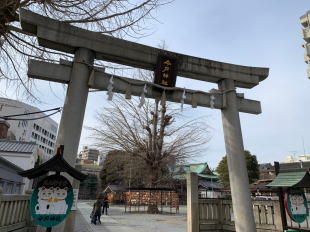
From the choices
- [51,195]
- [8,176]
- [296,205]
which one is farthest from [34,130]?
[296,205]

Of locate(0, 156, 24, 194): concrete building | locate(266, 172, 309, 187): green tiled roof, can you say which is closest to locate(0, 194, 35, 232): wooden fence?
locate(266, 172, 309, 187): green tiled roof

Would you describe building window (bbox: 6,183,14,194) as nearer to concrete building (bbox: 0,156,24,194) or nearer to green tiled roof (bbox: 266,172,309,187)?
concrete building (bbox: 0,156,24,194)

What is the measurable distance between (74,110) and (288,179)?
5422 mm

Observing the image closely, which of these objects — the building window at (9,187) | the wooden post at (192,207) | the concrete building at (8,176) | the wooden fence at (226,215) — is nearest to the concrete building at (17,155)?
the concrete building at (8,176)

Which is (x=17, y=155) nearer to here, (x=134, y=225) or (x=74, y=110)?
(x=134, y=225)

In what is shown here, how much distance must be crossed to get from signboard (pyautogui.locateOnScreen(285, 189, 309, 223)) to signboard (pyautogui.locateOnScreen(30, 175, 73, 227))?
505cm

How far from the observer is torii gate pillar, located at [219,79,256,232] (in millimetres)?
6074

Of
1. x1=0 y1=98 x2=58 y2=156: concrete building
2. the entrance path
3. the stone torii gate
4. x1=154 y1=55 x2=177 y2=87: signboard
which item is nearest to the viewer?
the stone torii gate

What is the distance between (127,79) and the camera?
618 centimetres

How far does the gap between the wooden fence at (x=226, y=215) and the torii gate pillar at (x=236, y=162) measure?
1868 mm

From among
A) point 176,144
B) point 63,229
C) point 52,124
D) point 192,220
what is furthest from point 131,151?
point 52,124

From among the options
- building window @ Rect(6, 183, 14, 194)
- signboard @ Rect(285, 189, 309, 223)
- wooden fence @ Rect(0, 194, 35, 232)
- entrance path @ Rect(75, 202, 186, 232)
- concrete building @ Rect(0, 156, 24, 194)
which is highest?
concrete building @ Rect(0, 156, 24, 194)

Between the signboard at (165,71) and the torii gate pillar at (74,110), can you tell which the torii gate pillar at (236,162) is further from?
the torii gate pillar at (74,110)

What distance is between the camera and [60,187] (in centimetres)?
394
